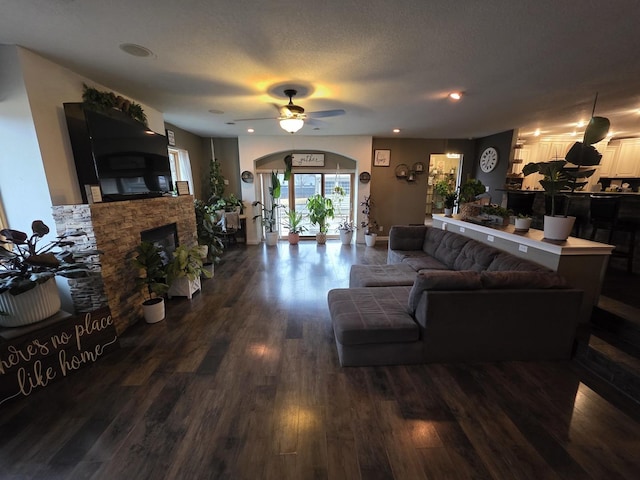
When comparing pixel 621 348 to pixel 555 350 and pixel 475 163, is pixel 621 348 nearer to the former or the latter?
pixel 555 350

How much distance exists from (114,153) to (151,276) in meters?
1.35

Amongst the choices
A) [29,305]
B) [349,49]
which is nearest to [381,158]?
[349,49]

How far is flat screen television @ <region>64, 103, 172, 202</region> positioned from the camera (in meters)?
2.47

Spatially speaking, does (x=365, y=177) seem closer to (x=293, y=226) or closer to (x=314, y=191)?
(x=314, y=191)

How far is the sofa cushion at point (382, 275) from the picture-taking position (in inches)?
114

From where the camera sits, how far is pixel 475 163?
6.50m

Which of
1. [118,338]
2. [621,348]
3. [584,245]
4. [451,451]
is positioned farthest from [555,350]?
[118,338]

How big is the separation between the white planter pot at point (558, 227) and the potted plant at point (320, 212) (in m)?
4.37

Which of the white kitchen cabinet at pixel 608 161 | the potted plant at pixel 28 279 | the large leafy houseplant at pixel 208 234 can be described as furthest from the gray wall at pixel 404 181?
the potted plant at pixel 28 279

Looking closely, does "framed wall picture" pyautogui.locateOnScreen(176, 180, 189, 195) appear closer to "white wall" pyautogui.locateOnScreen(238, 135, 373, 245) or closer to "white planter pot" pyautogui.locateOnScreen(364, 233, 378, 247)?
"white wall" pyautogui.locateOnScreen(238, 135, 373, 245)

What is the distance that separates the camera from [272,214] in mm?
6473

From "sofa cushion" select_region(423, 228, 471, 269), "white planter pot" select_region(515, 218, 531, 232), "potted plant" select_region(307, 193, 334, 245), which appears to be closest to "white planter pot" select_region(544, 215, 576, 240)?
"white planter pot" select_region(515, 218, 531, 232)

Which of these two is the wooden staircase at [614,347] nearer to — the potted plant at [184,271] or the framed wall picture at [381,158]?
the potted plant at [184,271]

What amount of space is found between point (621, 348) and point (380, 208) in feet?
16.4
